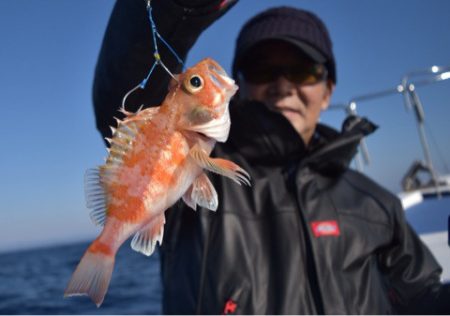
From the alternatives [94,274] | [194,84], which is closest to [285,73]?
[194,84]

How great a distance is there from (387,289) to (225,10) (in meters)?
2.96

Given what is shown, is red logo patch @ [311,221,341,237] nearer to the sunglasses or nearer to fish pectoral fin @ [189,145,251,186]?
the sunglasses

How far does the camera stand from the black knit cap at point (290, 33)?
3652mm

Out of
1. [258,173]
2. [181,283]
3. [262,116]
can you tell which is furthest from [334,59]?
[181,283]

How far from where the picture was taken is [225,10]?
1.93m

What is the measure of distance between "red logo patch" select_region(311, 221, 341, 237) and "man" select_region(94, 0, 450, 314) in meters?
0.01

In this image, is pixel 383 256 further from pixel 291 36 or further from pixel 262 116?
pixel 291 36

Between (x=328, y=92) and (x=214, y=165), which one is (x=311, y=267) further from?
(x=328, y=92)

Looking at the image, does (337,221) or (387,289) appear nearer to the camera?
(337,221)

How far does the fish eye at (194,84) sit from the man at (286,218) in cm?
83

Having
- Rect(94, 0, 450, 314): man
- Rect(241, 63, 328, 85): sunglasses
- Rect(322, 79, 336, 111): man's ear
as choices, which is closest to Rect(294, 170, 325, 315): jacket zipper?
Rect(94, 0, 450, 314): man

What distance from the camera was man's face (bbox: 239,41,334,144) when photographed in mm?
3816

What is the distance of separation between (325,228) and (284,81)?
4.99ft

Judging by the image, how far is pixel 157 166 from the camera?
1.18 metres
